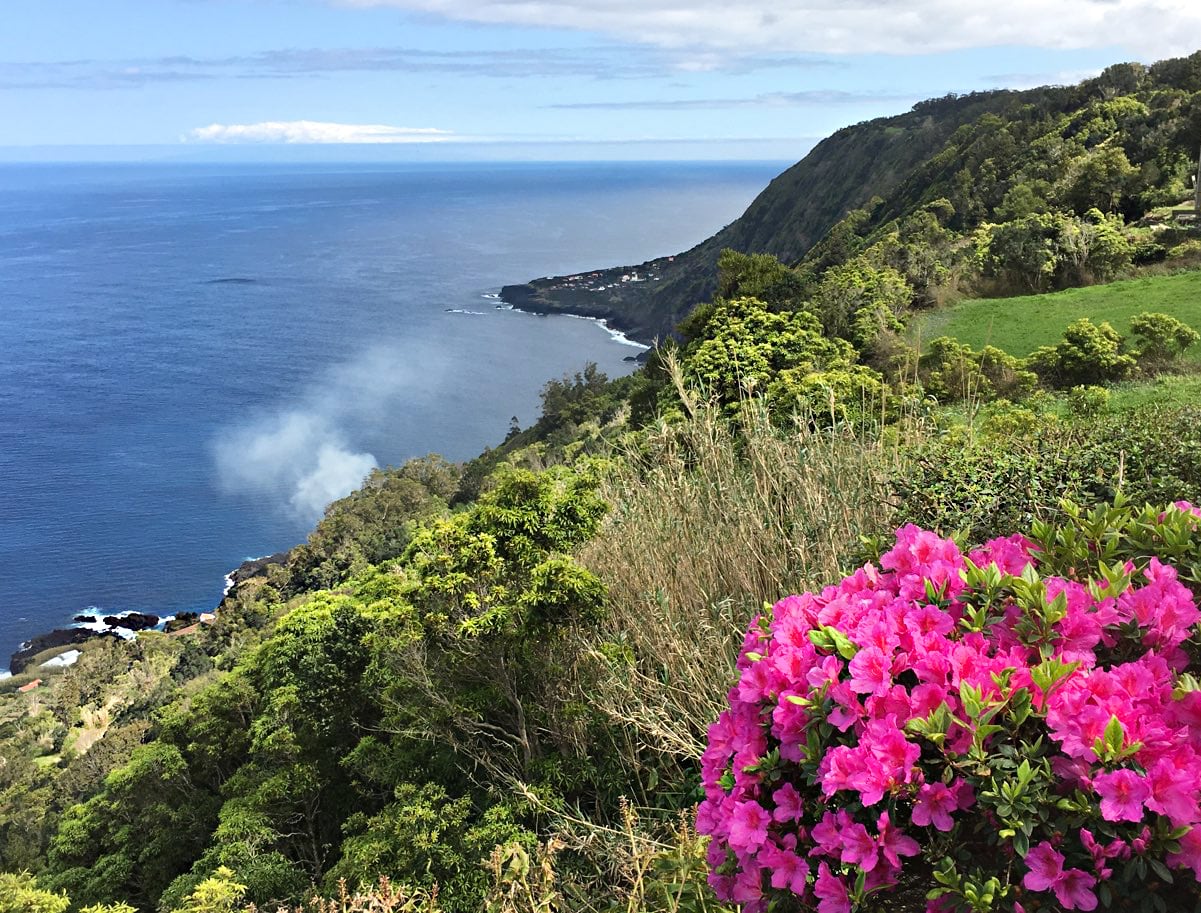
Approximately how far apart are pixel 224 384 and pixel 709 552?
6652 cm

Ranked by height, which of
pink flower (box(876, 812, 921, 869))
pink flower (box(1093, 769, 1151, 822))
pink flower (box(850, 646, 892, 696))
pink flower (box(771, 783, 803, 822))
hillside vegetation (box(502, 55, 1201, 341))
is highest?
hillside vegetation (box(502, 55, 1201, 341))

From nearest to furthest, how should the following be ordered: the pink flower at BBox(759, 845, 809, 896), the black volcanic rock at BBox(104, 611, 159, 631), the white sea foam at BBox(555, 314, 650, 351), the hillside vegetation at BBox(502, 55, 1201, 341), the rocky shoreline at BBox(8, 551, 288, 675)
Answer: the pink flower at BBox(759, 845, 809, 896)
the hillside vegetation at BBox(502, 55, 1201, 341)
the rocky shoreline at BBox(8, 551, 288, 675)
the black volcanic rock at BBox(104, 611, 159, 631)
the white sea foam at BBox(555, 314, 650, 351)

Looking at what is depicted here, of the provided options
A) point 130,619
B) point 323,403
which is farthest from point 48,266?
point 130,619

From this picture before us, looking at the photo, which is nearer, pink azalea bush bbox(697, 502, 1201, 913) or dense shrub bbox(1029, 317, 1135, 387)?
pink azalea bush bbox(697, 502, 1201, 913)

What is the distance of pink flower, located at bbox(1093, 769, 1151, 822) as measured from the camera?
1068 mm

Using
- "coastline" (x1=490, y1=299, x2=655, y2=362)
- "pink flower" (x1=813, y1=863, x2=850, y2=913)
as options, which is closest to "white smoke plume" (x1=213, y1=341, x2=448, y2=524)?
"coastline" (x1=490, y1=299, x2=655, y2=362)

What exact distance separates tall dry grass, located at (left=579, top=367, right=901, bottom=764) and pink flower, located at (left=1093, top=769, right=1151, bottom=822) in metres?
1.51

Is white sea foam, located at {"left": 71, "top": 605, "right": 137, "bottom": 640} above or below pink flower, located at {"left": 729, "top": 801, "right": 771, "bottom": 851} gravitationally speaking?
below

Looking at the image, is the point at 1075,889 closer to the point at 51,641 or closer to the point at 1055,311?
the point at 1055,311

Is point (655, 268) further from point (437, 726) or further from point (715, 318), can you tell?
point (437, 726)

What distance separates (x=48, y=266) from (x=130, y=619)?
3681 inches

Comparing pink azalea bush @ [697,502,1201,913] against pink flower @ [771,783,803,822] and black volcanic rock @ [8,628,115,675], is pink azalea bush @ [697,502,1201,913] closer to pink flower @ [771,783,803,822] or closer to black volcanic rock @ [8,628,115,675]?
pink flower @ [771,783,803,822]

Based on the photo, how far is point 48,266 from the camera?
10756cm

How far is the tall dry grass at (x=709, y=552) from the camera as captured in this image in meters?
3.04
